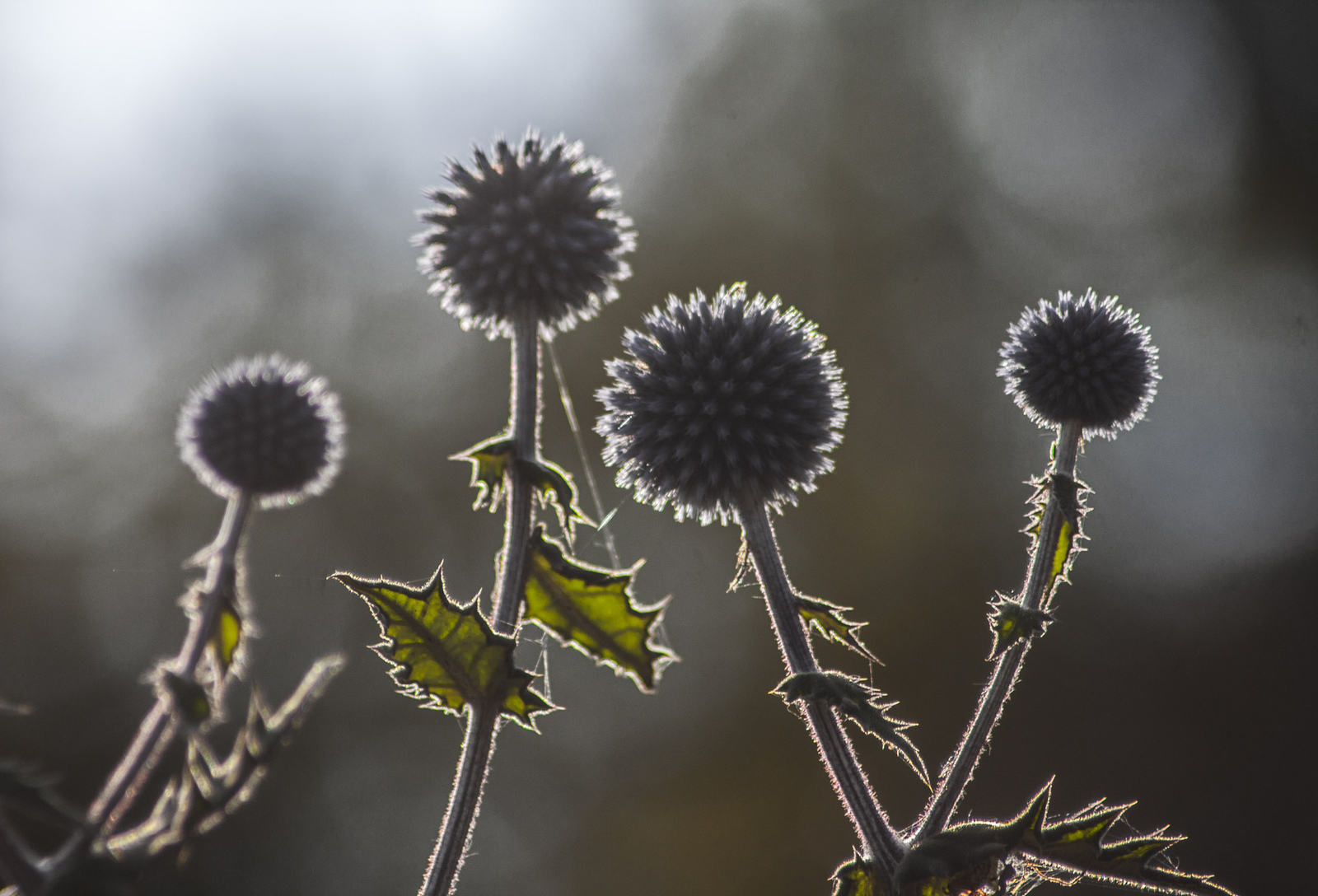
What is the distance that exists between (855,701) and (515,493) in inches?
31.7

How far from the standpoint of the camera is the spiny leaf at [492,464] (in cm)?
174

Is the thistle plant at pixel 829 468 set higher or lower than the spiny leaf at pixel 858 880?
higher

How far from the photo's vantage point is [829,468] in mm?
2217

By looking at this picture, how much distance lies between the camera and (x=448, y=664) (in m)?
1.57

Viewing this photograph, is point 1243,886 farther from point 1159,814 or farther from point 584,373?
point 584,373

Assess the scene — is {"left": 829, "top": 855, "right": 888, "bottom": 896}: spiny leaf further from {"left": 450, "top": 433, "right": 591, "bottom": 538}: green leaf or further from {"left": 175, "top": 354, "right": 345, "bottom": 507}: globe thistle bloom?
{"left": 175, "top": 354, "right": 345, "bottom": 507}: globe thistle bloom

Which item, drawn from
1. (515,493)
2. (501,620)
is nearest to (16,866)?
(501,620)

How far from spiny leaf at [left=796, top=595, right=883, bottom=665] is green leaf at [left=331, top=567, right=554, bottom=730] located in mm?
662

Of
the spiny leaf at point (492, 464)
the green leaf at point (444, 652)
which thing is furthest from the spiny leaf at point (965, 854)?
the spiny leaf at point (492, 464)

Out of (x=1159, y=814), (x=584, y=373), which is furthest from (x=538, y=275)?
(x=1159, y=814)

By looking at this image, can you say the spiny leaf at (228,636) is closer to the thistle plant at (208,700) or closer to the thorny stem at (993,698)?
the thistle plant at (208,700)

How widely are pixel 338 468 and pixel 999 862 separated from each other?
6.49ft

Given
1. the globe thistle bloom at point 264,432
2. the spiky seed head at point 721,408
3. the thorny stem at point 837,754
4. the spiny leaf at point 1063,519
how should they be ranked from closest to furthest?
the thorny stem at point 837,754 → the spiny leaf at point 1063,519 → the spiky seed head at point 721,408 → the globe thistle bloom at point 264,432

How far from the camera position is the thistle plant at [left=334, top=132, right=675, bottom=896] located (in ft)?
5.15
